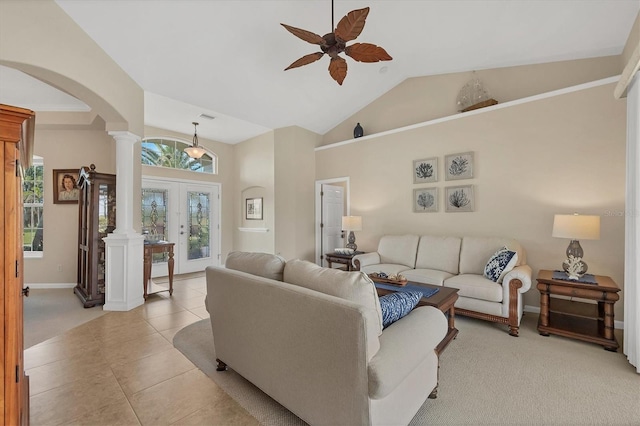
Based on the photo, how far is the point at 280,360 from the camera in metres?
1.65

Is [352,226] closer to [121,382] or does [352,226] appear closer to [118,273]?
[118,273]

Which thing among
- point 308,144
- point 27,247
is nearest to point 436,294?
point 308,144

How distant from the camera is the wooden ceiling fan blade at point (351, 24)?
2122mm

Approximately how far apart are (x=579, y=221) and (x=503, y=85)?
7.53 ft

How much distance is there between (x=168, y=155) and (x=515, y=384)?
6568 mm

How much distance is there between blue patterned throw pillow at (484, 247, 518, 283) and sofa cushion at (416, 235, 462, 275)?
1.77 ft

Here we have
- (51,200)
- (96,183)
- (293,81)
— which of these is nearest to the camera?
(96,183)

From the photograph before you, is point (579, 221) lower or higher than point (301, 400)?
higher

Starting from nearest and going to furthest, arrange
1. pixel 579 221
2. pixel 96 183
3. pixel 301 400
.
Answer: pixel 301 400 → pixel 579 221 → pixel 96 183

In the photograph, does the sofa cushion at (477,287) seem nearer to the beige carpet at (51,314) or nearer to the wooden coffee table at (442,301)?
the wooden coffee table at (442,301)

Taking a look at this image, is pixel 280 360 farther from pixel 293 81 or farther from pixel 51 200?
pixel 51 200

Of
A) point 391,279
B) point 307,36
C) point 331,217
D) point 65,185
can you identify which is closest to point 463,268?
point 391,279

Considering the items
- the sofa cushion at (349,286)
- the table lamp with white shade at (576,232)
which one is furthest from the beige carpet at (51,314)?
the table lamp with white shade at (576,232)

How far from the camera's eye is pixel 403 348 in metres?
1.42
